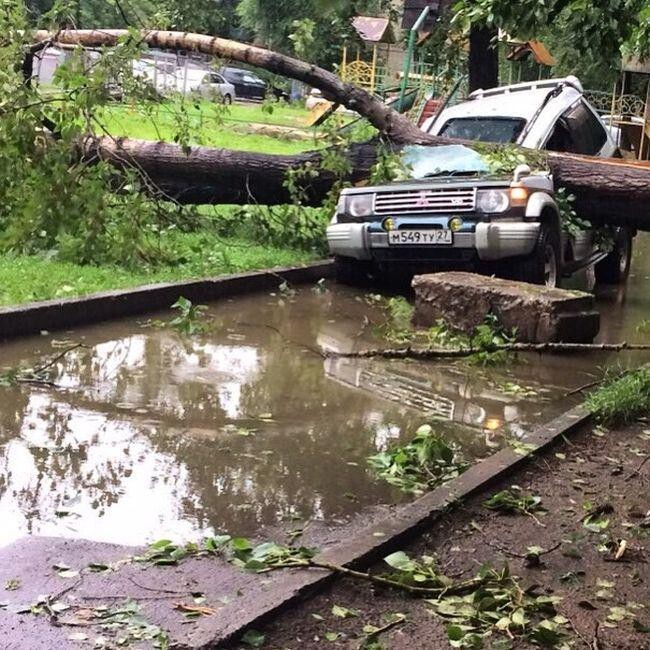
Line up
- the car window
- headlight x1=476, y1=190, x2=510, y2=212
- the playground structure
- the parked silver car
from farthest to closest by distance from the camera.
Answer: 1. the playground structure
2. the car window
3. the parked silver car
4. headlight x1=476, y1=190, x2=510, y2=212

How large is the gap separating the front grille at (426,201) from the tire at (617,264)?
3438 mm

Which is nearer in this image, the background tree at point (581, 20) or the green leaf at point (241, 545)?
the green leaf at point (241, 545)

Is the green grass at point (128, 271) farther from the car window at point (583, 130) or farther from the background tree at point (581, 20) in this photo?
the background tree at point (581, 20)

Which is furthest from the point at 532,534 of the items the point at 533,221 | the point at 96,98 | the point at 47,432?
the point at 96,98

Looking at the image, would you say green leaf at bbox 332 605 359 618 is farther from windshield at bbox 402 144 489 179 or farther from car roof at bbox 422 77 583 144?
car roof at bbox 422 77 583 144

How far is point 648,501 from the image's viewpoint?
15.6 ft

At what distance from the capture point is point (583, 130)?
1202cm

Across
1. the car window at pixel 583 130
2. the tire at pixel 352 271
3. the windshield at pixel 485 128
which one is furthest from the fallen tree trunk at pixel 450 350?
the car window at pixel 583 130

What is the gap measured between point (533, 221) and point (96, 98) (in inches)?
156

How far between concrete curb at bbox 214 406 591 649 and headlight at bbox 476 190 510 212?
396 cm

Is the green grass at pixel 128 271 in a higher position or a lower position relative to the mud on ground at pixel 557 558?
higher

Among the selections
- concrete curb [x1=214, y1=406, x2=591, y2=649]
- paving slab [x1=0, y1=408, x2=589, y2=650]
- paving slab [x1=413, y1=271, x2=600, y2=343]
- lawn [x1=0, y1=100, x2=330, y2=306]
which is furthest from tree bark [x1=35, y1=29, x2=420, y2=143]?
paving slab [x1=0, y1=408, x2=589, y2=650]

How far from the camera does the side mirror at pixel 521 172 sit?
9.67m

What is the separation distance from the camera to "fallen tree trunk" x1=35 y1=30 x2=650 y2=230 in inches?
424
